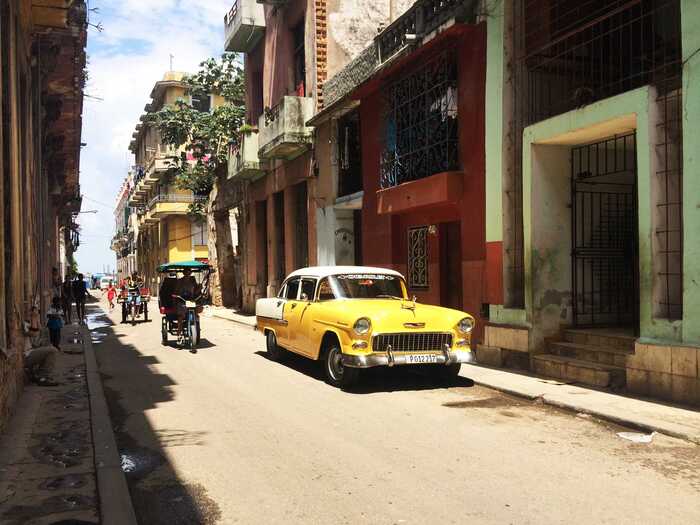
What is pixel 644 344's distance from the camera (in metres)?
7.95

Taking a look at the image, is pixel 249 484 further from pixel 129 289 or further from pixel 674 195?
pixel 129 289

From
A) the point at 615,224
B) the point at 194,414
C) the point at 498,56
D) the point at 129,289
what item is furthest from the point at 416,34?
the point at 129,289

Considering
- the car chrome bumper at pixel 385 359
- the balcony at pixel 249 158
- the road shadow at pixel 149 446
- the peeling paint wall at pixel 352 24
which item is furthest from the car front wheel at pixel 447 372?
the balcony at pixel 249 158

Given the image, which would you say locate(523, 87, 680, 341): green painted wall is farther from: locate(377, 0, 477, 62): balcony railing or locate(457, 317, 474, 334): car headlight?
locate(377, 0, 477, 62): balcony railing

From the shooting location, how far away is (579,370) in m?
9.04

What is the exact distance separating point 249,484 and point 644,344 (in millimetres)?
5387

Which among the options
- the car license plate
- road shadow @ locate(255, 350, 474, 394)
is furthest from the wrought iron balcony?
the car license plate

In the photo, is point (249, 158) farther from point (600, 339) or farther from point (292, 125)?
point (600, 339)

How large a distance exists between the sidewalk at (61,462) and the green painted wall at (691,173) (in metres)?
6.26

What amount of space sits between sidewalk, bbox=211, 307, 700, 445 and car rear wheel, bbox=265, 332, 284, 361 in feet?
11.8

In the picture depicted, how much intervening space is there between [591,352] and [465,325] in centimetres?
193

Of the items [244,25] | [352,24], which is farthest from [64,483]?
[244,25]

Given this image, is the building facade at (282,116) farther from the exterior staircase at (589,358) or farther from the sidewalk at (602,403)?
the sidewalk at (602,403)

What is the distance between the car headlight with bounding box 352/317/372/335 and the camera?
8484mm
